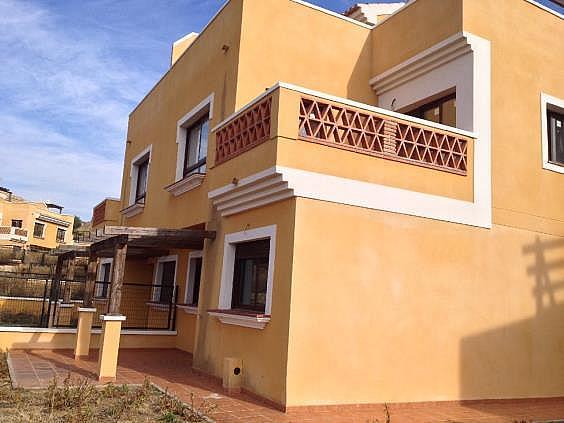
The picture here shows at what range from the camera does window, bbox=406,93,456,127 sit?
9.38 meters

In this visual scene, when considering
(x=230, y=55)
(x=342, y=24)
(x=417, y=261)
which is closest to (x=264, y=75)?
(x=230, y=55)

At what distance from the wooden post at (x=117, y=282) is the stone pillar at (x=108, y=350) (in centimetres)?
17

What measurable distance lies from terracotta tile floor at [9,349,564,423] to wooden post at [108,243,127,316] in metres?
1.13

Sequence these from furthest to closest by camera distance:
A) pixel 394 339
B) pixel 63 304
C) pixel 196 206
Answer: pixel 63 304, pixel 196 206, pixel 394 339

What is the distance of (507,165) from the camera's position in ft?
28.9

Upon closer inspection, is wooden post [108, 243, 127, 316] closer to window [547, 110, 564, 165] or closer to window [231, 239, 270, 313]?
window [231, 239, 270, 313]

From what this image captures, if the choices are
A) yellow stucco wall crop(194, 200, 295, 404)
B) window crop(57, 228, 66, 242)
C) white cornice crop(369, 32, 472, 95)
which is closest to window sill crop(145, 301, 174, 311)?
yellow stucco wall crop(194, 200, 295, 404)

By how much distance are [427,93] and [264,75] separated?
3099mm

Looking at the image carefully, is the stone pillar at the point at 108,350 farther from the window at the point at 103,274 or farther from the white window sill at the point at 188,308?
the window at the point at 103,274

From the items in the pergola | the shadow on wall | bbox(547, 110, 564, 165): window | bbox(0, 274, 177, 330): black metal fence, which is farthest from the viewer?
bbox(0, 274, 177, 330): black metal fence

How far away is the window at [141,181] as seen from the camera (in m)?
15.6

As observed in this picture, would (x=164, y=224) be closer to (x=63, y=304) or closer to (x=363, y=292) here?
(x=63, y=304)

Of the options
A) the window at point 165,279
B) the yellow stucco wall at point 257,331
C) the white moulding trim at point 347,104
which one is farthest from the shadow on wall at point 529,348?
the window at point 165,279

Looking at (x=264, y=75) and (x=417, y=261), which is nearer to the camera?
(x=417, y=261)
